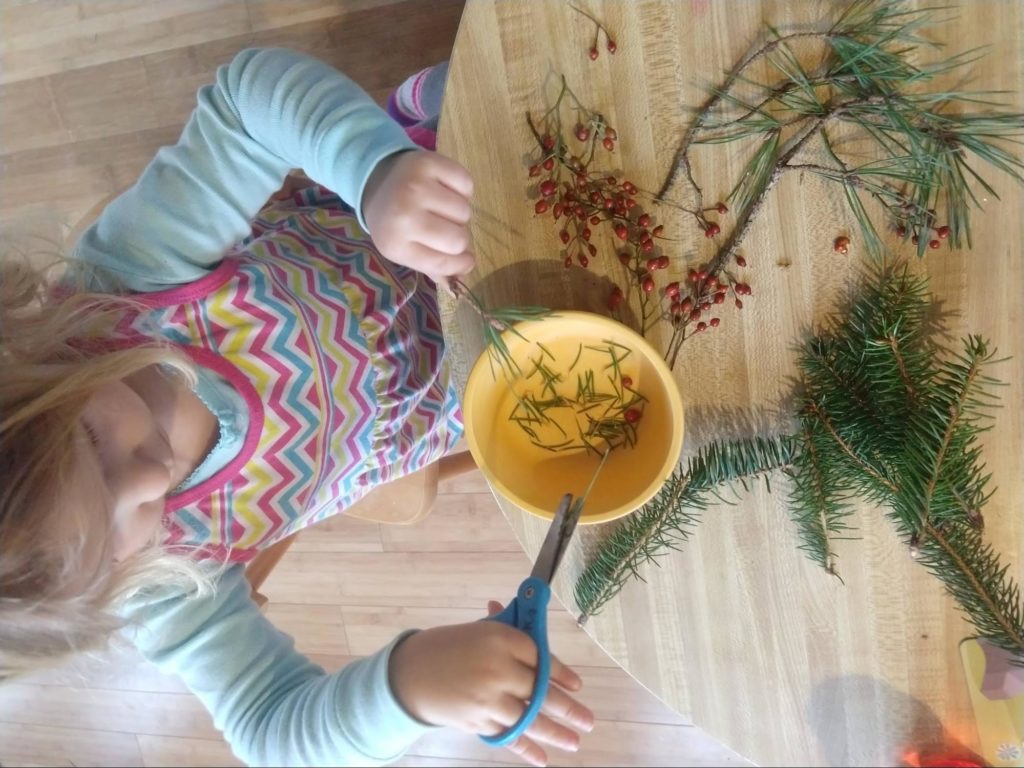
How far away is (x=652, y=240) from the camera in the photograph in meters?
0.64

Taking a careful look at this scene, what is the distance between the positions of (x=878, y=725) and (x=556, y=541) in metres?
0.42

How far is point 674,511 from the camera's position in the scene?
2.20 feet

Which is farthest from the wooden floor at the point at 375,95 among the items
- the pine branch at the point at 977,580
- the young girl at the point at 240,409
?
the pine branch at the point at 977,580

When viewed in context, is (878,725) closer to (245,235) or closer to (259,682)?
(259,682)

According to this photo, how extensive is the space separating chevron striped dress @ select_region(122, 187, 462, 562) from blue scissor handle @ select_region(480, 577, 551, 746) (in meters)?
0.33

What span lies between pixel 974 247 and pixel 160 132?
1346 millimetres

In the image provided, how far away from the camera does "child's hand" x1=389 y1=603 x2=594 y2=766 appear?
593 millimetres

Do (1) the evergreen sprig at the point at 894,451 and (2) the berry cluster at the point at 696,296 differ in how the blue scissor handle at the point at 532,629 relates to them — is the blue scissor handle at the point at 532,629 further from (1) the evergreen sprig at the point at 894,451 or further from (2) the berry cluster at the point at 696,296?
(2) the berry cluster at the point at 696,296

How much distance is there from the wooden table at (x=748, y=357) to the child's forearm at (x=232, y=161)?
0.10 meters

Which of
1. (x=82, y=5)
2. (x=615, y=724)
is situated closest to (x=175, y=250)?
(x=82, y=5)

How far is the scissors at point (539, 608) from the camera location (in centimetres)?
56

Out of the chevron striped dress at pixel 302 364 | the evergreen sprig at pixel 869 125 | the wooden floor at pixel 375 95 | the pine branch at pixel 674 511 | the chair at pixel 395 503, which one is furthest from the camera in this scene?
the wooden floor at pixel 375 95

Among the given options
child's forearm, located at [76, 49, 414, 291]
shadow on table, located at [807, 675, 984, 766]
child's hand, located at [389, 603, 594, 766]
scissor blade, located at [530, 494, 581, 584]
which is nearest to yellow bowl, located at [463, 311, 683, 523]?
scissor blade, located at [530, 494, 581, 584]

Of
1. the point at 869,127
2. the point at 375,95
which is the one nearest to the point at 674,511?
the point at 869,127
